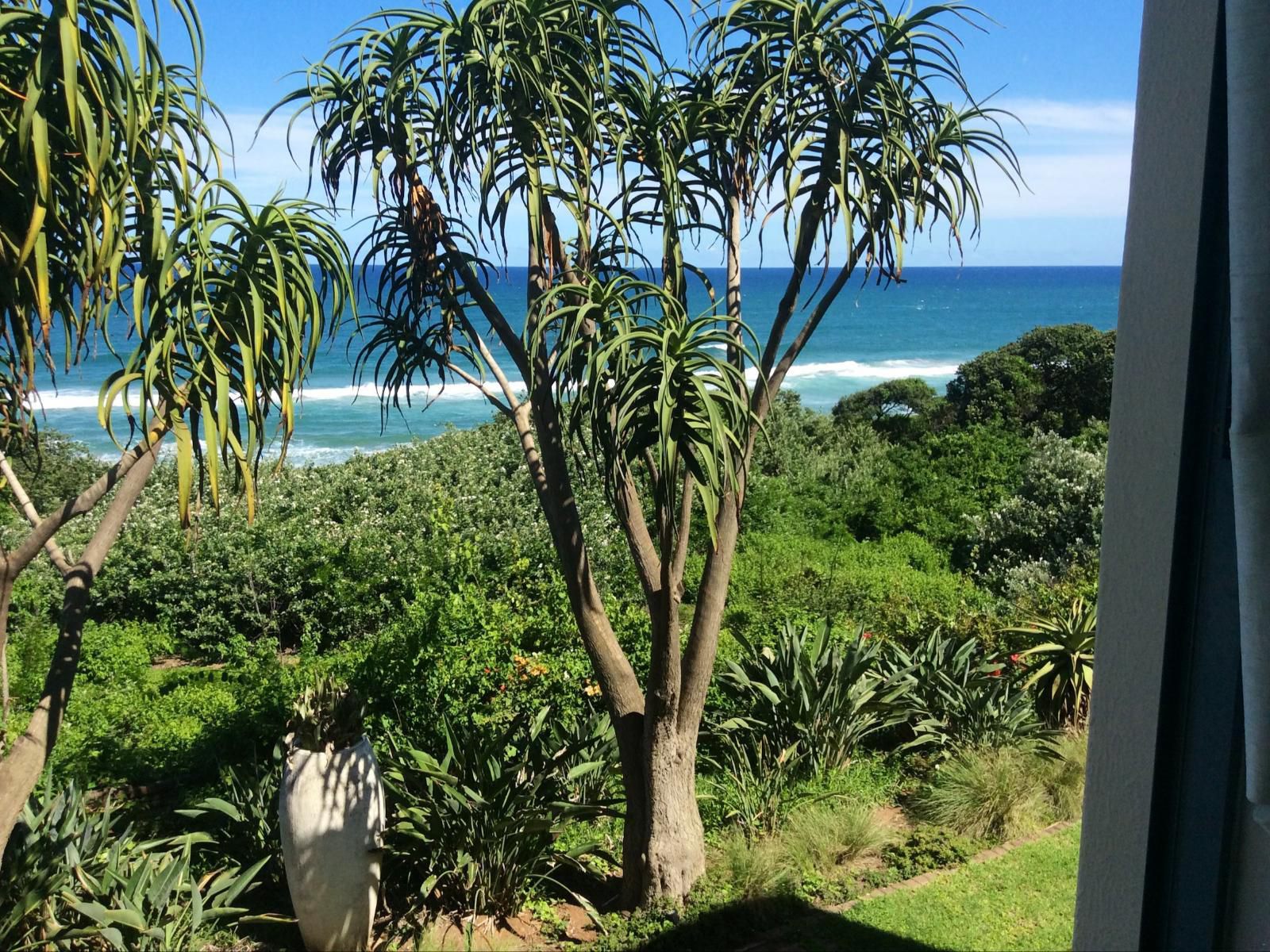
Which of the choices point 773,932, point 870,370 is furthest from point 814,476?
point 870,370

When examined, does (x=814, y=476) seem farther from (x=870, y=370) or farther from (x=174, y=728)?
(x=870, y=370)

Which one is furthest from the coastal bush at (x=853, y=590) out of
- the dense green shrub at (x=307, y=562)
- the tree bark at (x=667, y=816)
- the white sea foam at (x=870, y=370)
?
the white sea foam at (x=870, y=370)

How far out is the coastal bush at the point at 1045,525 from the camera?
9133 millimetres

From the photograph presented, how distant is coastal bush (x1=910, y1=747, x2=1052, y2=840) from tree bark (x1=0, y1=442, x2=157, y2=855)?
3923 millimetres

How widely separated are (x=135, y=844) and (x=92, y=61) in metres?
3.38

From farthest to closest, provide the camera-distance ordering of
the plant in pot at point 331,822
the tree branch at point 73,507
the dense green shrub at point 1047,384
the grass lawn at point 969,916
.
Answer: the dense green shrub at point 1047,384, the plant in pot at point 331,822, the grass lawn at point 969,916, the tree branch at point 73,507

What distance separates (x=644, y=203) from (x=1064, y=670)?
3.95m

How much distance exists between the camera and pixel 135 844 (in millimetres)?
4395

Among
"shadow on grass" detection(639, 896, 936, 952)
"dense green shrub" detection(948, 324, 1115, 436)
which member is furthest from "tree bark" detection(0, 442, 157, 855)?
"dense green shrub" detection(948, 324, 1115, 436)

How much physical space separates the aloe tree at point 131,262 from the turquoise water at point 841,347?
964 millimetres

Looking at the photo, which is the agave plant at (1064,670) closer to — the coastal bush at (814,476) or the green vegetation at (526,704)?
the green vegetation at (526,704)

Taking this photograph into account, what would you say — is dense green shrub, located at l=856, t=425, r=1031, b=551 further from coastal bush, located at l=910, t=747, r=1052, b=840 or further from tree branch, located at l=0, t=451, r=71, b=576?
tree branch, located at l=0, t=451, r=71, b=576

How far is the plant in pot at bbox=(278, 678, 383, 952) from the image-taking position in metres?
3.90

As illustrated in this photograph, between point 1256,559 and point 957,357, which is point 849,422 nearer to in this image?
point 1256,559
